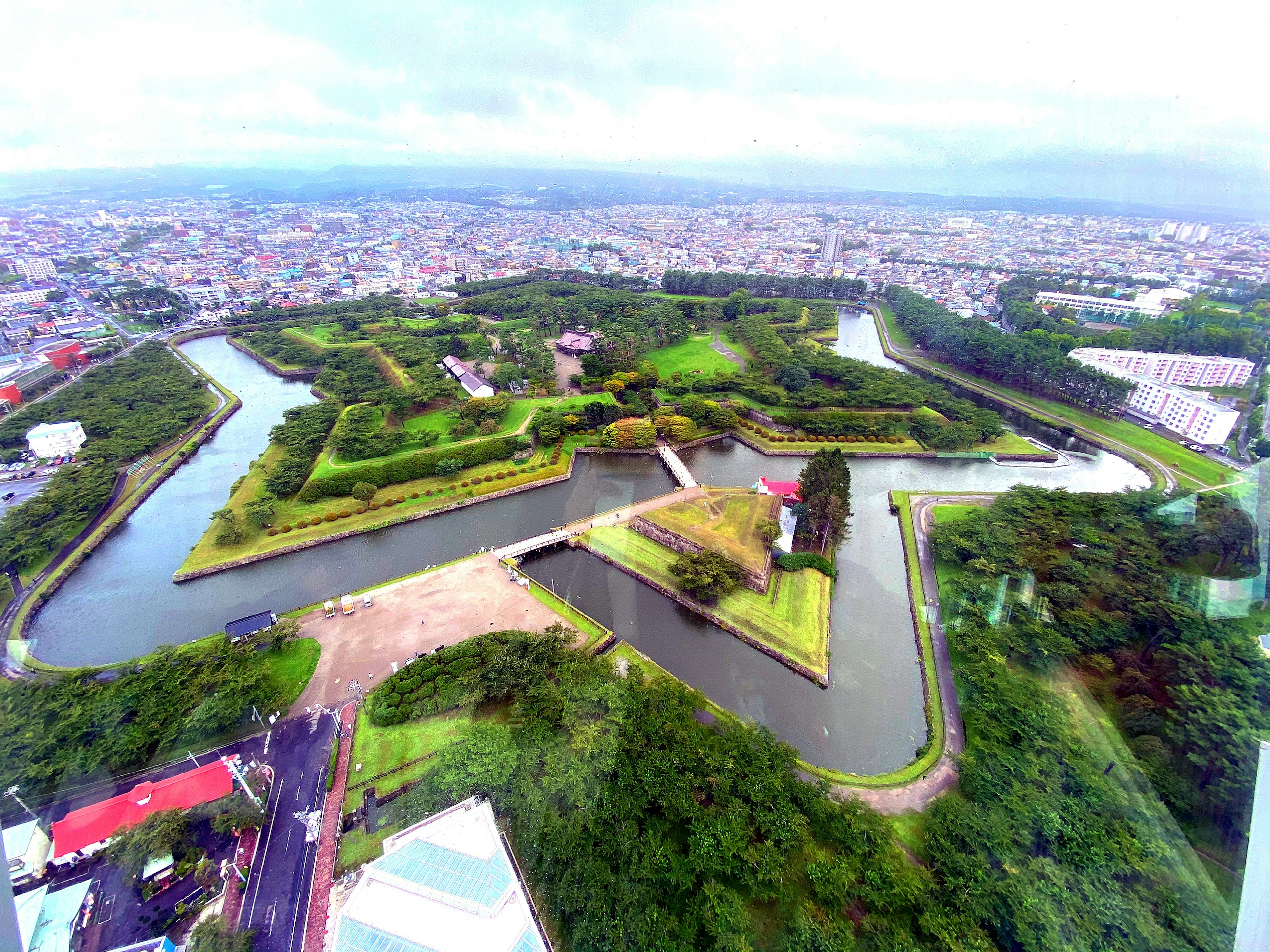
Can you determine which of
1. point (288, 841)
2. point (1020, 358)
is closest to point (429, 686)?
point (288, 841)

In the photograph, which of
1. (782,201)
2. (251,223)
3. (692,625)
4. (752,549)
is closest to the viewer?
(692,625)

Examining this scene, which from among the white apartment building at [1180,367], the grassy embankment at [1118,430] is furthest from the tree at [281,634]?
the white apartment building at [1180,367]

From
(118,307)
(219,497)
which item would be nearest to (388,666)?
(219,497)

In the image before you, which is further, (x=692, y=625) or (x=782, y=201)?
(x=782, y=201)

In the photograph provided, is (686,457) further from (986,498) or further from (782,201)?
(782,201)

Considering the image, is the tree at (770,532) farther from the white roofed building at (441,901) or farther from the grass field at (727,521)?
the white roofed building at (441,901)

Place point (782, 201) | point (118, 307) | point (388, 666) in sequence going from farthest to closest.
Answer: point (782, 201)
point (118, 307)
point (388, 666)
